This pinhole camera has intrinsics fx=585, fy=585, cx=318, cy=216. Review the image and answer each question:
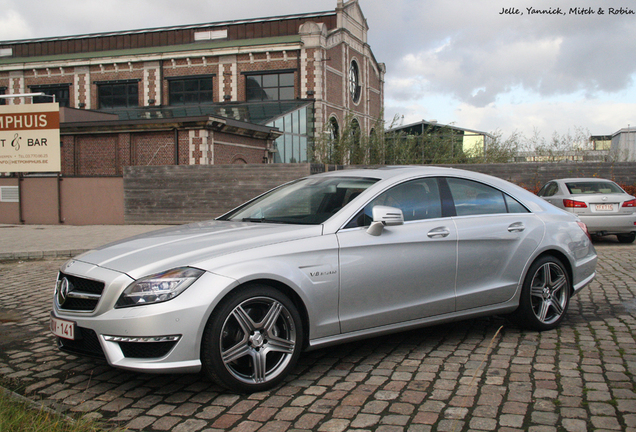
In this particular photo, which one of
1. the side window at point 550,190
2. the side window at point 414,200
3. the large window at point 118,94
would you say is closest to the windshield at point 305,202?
the side window at point 414,200

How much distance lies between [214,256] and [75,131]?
26123mm

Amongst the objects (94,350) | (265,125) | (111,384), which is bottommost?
(111,384)

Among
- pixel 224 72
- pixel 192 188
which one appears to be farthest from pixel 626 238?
pixel 224 72

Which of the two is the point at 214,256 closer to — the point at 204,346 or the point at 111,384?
the point at 204,346

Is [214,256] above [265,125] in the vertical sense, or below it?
below

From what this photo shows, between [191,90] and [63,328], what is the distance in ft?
130

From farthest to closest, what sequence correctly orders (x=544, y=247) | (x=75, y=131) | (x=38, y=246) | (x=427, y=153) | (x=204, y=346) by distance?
(x=75, y=131) → (x=427, y=153) → (x=38, y=246) → (x=544, y=247) → (x=204, y=346)

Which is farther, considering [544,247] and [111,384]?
[544,247]

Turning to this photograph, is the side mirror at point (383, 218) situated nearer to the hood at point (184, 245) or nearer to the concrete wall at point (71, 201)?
the hood at point (184, 245)

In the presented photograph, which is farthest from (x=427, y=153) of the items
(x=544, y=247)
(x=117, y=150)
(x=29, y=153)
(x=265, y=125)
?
(x=544, y=247)

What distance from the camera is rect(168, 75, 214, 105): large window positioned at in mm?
41281

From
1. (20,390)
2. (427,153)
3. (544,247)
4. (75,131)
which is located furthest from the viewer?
(75,131)

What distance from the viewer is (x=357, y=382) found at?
3.99 metres

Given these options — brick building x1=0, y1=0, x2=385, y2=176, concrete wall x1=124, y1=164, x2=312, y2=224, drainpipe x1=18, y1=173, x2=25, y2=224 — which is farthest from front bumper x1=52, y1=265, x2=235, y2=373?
brick building x1=0, y1=0, x2=385, y2=176
